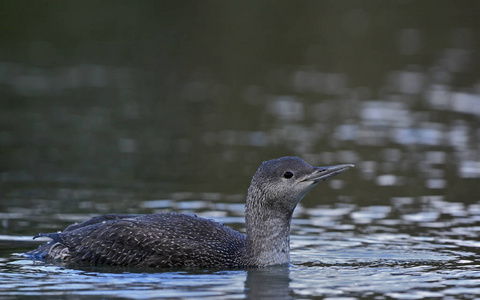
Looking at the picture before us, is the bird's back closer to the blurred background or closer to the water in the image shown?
the water

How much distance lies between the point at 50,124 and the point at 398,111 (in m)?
6.60

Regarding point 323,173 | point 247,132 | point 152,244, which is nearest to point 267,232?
point 323,173

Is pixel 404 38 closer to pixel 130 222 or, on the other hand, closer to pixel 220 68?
pixel 220 68

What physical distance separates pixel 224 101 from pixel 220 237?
35.0 ft

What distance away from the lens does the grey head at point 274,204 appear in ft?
34.8

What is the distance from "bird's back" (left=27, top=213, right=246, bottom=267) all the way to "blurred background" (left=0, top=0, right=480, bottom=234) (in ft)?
5.05

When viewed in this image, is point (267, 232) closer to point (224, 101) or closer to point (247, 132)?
point (247, 132)

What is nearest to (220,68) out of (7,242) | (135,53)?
(135,53)

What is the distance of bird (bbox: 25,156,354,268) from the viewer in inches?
418

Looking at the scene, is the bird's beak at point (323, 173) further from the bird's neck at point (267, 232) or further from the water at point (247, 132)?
the water at point (247, 132)

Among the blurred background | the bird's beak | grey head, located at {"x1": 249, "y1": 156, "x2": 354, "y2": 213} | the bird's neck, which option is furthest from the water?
the bird's beak

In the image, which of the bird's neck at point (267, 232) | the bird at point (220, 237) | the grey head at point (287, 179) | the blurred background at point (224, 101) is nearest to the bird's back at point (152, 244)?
the bird at point (220, 237)

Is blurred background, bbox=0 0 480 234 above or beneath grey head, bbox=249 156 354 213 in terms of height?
above

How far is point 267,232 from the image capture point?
10766 millimetres
